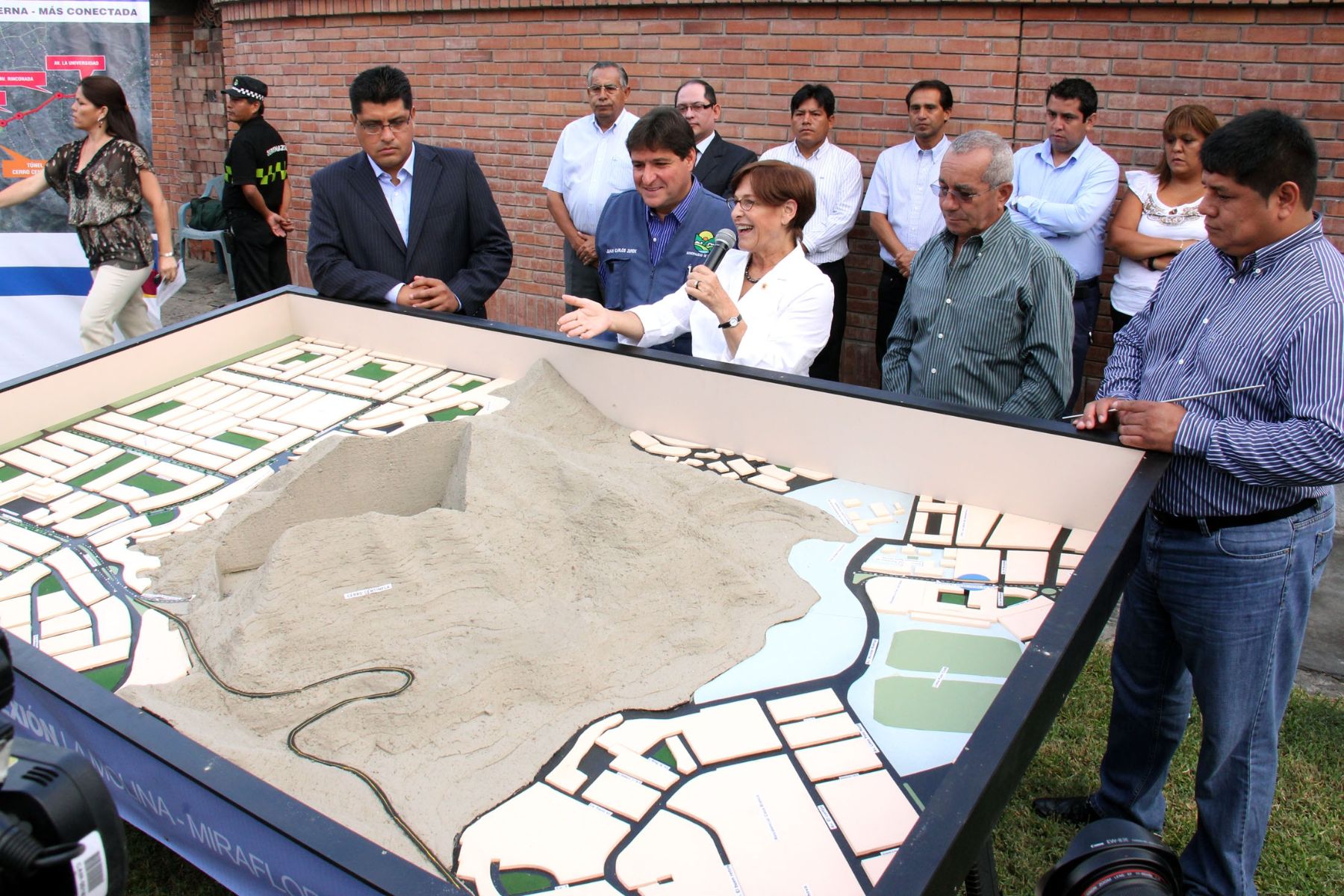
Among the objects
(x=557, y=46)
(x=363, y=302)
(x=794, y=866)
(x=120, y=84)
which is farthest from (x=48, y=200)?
(x=794, y=866)

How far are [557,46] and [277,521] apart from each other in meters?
5.56

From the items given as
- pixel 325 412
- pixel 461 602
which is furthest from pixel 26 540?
pixel 461 602

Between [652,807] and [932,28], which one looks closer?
[652,807]

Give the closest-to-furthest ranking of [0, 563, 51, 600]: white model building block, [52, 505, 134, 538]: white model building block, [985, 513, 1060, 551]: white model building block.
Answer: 1. [0, 563, 51, 600]: white model building block
2. [985, 513, 1060, 551]: white model building block
3. [52, 505, 134, 538]: white model building block

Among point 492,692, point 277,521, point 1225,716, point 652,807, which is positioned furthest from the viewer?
point 277,521

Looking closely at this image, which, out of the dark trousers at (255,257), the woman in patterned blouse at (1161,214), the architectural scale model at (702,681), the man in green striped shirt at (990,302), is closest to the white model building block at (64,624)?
the architectural scale model at (702,681)

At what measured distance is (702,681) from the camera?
2.29 meters

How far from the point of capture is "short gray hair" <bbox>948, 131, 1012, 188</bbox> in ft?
10.4

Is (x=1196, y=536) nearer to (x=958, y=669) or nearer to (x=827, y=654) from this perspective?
(x=958, y=669)

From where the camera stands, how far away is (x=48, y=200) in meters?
6.04

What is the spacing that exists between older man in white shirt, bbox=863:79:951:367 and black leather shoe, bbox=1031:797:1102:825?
291 cm

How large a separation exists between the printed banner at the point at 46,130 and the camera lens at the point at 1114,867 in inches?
247

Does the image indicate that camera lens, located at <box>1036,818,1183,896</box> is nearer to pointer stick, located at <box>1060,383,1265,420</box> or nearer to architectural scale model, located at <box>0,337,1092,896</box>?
architectural scale model, located at <box>0,337,1092,896</box>

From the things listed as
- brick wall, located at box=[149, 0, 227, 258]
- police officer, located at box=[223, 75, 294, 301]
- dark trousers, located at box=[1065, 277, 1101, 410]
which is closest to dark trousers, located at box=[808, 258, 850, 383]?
dark trousers, located at box=[1065, 277, 1101, 410]
